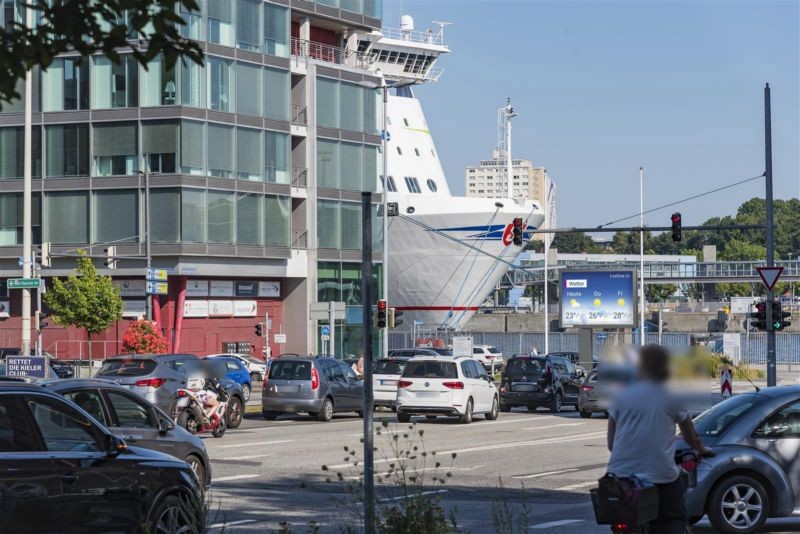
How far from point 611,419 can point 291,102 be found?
51997 mm

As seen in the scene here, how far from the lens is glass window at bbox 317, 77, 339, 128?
60.6m

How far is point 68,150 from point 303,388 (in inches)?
1082

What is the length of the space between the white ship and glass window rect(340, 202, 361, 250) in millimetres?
5314

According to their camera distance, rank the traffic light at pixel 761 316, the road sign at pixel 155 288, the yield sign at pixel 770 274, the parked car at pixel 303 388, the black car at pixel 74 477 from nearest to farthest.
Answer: the black car at pixel 74 477 < the yield sign at pixel 770 274 < the parked car at pixel 303 388 < the traffic light at pixel 761 316 < the road sign at pixel 155 288

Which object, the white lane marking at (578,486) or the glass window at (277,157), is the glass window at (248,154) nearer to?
the glass window at (277,157)

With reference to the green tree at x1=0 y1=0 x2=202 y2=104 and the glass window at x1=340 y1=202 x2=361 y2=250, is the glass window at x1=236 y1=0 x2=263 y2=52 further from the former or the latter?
the green tree at x1=0 y1=0 x2=202 y2=104

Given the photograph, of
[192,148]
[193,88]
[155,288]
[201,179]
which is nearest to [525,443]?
[155,288]

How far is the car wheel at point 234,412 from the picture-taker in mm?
28678

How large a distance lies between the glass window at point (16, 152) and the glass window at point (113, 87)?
128 inches

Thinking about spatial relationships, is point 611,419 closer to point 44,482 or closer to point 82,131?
point 44,482

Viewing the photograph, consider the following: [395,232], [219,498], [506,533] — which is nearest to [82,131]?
[395,232]

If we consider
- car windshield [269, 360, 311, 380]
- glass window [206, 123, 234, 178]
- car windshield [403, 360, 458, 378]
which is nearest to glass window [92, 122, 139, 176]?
glass window [206, 123, 234, 178]

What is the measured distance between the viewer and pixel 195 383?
88.0 ft

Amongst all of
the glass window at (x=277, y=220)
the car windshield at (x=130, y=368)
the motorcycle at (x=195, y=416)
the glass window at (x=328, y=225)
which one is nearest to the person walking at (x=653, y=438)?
the motorcycle at (x=195, y=416)
